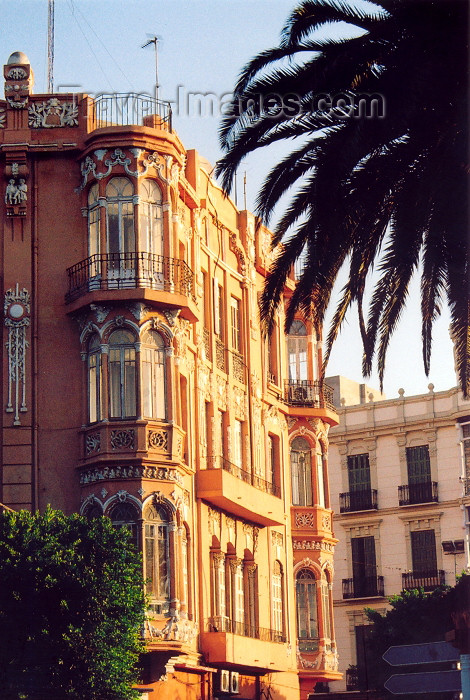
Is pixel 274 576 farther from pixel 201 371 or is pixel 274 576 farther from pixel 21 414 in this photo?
pixel 21 414

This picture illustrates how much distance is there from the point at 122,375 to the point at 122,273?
2618mm

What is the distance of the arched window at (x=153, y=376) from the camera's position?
116ft

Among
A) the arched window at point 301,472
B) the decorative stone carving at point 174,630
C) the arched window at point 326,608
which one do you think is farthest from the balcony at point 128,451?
the arched window at point 326,608

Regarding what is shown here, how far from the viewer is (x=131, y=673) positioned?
30.4 meters

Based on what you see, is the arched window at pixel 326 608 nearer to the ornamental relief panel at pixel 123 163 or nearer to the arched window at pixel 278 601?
the arched window at pixel 278 601

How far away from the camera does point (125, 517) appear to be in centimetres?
3428

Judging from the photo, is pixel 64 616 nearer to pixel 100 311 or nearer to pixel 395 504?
pixel 100 311

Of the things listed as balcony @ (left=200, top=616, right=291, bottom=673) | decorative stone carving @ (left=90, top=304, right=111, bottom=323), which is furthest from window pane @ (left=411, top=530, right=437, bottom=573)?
decorative stone carving @ (left=90, top=304, right=111, bottom=323)

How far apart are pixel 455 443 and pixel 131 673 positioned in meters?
36.3

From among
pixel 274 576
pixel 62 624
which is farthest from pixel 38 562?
pixel 274 576

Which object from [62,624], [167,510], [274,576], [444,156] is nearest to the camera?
[444,156]

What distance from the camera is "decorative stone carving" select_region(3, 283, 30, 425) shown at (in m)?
35.3

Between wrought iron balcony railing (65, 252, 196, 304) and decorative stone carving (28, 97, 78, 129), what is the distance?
12.6ft

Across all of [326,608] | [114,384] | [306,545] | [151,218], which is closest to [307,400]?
[306,545]
